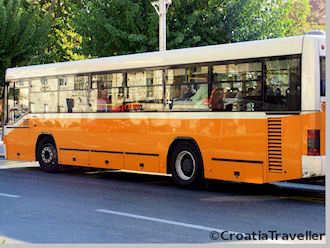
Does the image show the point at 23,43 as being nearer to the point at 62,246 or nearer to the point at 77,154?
the point at 77,154

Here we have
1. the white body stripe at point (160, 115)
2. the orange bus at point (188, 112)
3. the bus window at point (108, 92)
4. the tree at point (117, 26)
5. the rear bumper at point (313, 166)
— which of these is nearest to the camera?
the rear bumper at point (313, 166)

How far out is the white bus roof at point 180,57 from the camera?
11965 mm

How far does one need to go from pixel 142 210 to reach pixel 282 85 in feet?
11.4

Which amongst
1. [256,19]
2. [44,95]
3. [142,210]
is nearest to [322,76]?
[142,210]

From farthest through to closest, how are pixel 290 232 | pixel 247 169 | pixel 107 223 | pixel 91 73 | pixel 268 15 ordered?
pixel 268 15
pixel 91 73
pixel 247 169
pixel 107 223
pixel 290 232

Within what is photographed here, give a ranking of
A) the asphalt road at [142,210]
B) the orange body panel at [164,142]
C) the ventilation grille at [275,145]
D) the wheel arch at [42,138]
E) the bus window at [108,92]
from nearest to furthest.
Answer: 1. the asphalt road at [142,210]
2. the orange body panel at [164,142]
3. the ventilation grille at [275,145]
4. the bus window at [108,92]
5. the wheel arch at [42,138]

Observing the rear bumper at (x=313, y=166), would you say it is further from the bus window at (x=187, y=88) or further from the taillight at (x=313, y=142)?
the bus window at (x=187, y=88)

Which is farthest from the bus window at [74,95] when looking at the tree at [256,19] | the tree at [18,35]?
the tree at [18,35]

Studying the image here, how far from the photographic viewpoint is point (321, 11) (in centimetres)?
2980

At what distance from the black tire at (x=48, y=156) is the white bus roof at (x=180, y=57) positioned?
6.12 feet

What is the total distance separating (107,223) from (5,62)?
22.0 meters

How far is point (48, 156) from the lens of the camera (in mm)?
17641

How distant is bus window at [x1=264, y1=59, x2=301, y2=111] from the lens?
11656 millimetres

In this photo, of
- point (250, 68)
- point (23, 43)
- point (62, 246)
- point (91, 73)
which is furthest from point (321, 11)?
point (62, 246)
